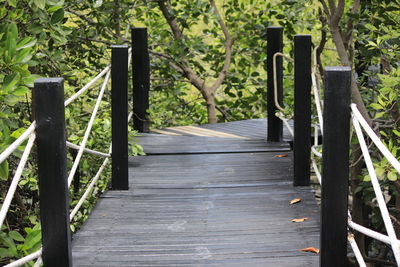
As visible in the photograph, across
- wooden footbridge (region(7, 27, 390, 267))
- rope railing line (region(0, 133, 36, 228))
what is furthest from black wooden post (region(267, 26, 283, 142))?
rope railing line (region(0, 133, 36, 228))

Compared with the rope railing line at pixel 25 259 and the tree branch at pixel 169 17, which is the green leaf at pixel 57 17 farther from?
the tree branch at pixel 169 17

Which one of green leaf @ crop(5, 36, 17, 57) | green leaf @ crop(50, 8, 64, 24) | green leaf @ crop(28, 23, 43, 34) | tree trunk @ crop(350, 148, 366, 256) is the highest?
green leaf @ crop(50, 8, 64, 24)

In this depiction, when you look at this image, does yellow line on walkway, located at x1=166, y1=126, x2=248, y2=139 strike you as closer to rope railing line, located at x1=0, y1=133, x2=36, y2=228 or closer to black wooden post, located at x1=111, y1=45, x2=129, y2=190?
black wooden post, located at x1=111, y1=45, x2=129, y2=190

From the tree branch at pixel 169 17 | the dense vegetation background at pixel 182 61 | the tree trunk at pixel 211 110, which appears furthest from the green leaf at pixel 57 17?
the tree trunk at pixel 211 110

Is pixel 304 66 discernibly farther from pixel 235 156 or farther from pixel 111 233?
pixel 111 233

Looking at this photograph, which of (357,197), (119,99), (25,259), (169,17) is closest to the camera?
(25,259)

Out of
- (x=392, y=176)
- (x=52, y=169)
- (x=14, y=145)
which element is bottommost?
(x=392, y=176)

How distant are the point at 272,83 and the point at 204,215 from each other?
2.17 m

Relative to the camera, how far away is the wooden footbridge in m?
2.79

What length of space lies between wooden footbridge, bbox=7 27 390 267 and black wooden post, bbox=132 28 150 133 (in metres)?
0.51

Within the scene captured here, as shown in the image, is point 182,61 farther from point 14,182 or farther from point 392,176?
point 14,182

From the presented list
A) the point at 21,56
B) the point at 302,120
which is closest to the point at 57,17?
the point at 21,56

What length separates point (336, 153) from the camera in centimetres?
283

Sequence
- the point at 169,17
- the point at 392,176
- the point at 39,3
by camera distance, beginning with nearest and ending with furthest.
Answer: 1. the point at 392,176
2. the point at 39,3
3. the point at 169,17
